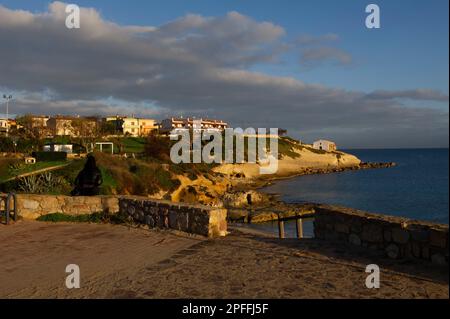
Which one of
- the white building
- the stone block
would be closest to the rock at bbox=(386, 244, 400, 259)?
the stone block

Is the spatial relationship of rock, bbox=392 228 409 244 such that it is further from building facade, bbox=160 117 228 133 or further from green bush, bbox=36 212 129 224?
building facade, bbox=160 117 228 133

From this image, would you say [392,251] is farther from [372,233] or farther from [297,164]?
[297,164]

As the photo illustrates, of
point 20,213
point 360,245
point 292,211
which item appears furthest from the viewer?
point 292,211

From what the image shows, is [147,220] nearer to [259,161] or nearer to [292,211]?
[292,211]

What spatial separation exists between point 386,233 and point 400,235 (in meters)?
0.31

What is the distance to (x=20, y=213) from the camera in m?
12.4

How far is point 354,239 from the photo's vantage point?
813 cm

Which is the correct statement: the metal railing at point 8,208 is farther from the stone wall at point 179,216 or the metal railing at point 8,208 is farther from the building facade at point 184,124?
the building facade at point 184,124

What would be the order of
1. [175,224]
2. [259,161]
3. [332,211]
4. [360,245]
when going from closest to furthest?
[360,245] → [332,211] → [175,224] → [259,161]

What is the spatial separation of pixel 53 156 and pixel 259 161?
165ft

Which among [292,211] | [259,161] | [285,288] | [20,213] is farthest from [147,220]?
[259,161]

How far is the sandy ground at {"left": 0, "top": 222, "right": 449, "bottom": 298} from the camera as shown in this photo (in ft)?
19.2
